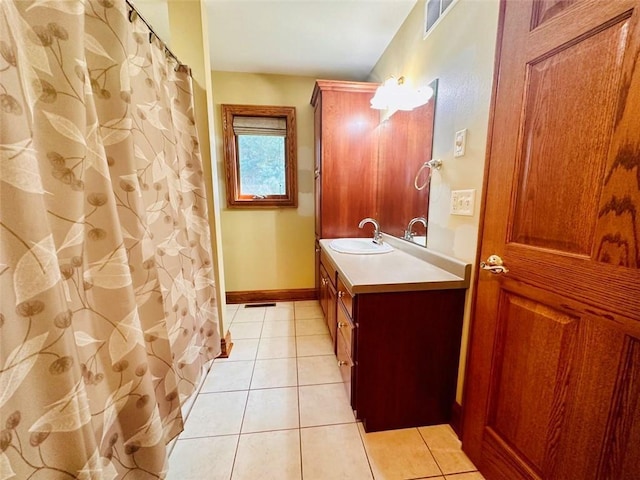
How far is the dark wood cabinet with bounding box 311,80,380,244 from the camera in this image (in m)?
2.29

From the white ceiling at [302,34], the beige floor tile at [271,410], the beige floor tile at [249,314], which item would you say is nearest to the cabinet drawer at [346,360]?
the beige floor tile at [271,410]

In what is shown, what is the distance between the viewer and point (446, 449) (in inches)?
48.1

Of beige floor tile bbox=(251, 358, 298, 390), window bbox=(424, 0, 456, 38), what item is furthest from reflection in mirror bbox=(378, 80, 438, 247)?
beige floor tile bbox=(251, 358, 298, 390)

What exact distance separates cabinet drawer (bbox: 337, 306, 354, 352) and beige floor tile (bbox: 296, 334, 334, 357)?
46 centimetres

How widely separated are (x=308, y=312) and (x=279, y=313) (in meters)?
0.30

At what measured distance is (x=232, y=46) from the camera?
216 cm

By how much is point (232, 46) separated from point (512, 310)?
266 centimetres

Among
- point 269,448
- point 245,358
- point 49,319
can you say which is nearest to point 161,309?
point 49,319

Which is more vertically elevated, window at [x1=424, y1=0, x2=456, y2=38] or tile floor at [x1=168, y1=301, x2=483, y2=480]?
window at [x1=424, y1=0, x2=456, y2=38]

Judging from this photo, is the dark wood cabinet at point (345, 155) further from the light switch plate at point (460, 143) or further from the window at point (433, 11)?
the light switch plate at point (460, 143)

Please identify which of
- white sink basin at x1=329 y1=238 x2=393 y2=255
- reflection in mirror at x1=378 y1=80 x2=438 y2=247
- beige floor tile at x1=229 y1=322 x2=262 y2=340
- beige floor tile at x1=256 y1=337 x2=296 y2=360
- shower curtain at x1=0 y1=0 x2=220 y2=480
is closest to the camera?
shower curtain at x1=0 y1=0 x2=220 y2=480

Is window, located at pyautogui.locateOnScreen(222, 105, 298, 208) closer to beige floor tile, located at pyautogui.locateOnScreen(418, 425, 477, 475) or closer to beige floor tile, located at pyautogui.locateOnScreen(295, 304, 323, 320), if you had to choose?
beige floor tile, located at pyautogui.locateOnScreen(295, 304, 323, 320)

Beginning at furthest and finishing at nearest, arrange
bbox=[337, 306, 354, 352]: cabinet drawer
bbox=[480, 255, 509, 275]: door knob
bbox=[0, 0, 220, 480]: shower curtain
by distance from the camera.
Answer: bbox=[337, 306, 354, 352]: cabinet drawer < bbox=[480, 255, 509, 275]: door knob < bbox=[0, 0, 220, 480]: shower curtain

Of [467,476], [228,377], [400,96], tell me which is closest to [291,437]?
[228,377]
